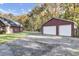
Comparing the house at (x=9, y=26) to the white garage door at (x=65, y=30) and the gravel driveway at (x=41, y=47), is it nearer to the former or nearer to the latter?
the gravel driveway at (x=41, y=47)

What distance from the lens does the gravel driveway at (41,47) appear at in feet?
11.4

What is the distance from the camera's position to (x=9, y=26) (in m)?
3.63

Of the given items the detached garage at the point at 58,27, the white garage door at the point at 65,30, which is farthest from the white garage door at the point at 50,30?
the white garage door at the point at 65,30

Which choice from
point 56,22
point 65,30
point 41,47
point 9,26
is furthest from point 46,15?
point 9,26

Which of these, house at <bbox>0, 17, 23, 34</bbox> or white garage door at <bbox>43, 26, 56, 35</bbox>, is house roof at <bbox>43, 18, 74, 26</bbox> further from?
house at <bbox>0, 17, 23, 34</bbox>

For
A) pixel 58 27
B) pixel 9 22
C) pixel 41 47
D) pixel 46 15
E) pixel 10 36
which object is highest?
pixel 46 15

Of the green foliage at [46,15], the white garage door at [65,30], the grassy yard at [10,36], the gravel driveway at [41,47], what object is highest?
the green foliage at [46,15]

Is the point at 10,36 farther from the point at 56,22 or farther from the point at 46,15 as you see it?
the point at 56,22

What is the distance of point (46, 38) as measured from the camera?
3.62 metres

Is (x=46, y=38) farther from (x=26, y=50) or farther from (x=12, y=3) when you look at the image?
(x=12, y=3)

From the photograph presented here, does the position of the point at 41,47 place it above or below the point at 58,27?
below

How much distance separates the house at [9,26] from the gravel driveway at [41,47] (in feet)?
0.67

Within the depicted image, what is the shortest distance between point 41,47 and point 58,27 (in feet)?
1.57

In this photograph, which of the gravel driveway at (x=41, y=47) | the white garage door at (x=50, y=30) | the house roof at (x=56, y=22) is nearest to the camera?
the gravel driveway at (x=41, y=47)
